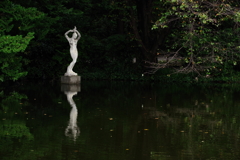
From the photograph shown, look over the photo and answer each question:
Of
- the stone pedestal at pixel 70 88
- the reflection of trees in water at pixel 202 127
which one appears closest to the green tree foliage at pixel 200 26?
the reflection of trees in water at pixel 202 127

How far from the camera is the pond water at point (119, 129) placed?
7449 mm

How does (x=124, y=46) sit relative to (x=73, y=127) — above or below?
above

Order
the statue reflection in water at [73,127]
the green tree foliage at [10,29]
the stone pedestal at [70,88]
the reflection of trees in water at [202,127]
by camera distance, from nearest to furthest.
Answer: the reflection of trees in water at [202,127] → the statue reflection in water at [73,127] → the green tree foliage at [10,29] → the stone pedestal at [70,88]

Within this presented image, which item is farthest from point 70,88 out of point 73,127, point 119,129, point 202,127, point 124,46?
point 202,127

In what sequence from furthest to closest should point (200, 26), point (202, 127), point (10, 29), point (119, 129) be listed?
point (10, 29)
point (200, 26)
point (202, 127)
point (119, 129)

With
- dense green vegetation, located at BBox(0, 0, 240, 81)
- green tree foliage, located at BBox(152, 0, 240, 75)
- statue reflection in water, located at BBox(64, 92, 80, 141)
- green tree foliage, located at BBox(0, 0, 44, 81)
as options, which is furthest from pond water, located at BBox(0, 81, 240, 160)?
dense green vegetation, located at BBox(0, 0, 240, 81)

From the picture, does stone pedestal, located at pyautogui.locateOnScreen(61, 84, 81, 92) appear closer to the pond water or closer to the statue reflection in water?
the pond water

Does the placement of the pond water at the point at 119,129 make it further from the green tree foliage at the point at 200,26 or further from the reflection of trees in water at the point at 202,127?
the green tree foliage at the point at 200,26

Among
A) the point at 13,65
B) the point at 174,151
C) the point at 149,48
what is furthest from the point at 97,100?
the point at 149,48

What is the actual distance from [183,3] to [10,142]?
8886 mm

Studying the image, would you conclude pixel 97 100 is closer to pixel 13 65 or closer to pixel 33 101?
pixel 33 101

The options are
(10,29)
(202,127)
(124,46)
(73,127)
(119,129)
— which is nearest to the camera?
(119,129)

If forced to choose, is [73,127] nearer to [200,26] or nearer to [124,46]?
[200,26]

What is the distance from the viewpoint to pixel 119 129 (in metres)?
9.68
